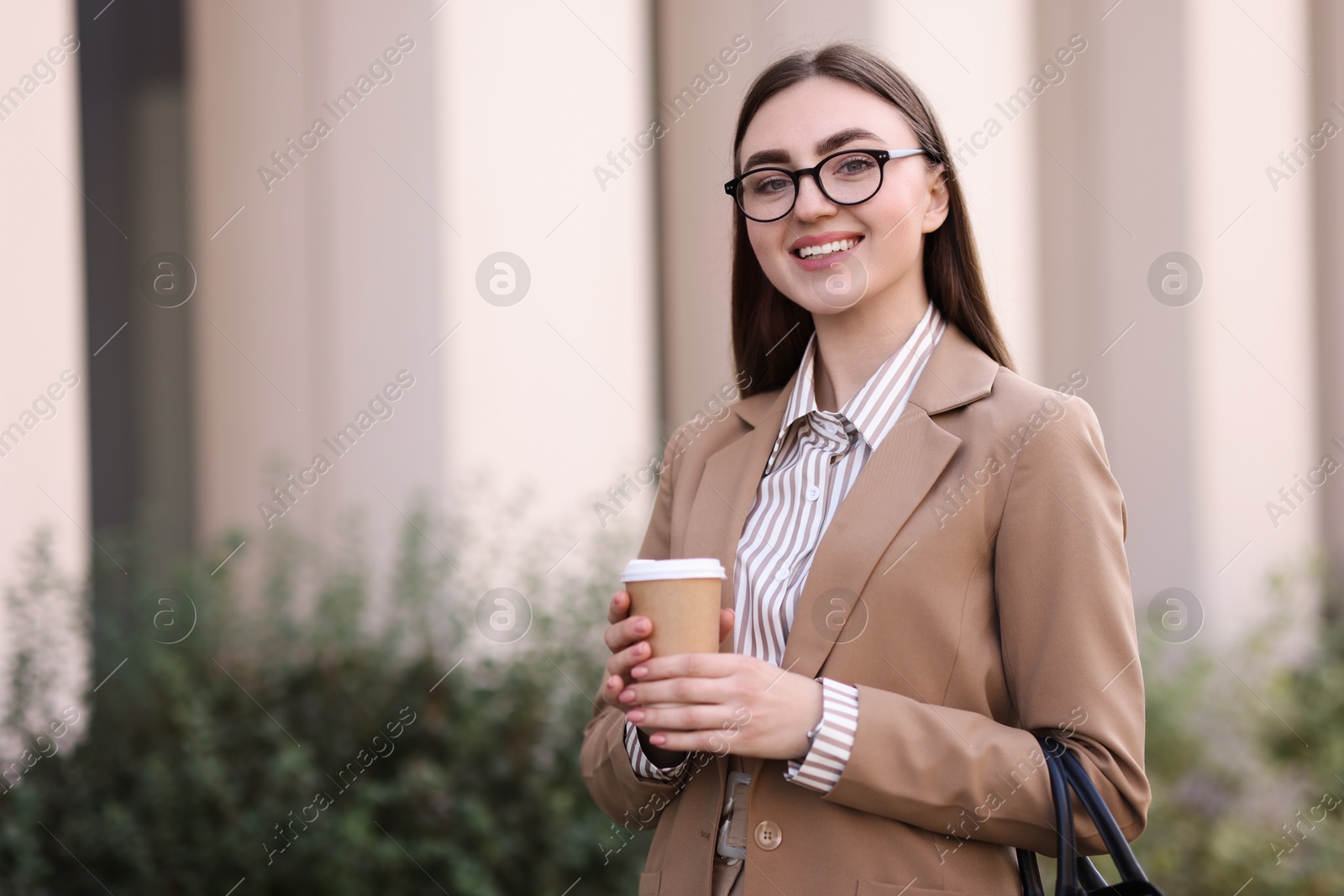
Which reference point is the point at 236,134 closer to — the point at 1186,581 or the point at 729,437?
the point at 729,437

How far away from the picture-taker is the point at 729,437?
1.94 m

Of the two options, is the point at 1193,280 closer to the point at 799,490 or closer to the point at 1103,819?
the point at 799,490

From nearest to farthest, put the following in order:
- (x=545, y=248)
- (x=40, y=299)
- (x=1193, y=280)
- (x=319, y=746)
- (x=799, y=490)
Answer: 1. (x=799, y=490)
2. (x=319, y=746)
3. (x=40, y=299)
4. (x=545, y=248)
5. (x=1193, y=280)

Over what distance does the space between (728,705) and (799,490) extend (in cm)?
43

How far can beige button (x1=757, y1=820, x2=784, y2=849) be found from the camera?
152 centimetres

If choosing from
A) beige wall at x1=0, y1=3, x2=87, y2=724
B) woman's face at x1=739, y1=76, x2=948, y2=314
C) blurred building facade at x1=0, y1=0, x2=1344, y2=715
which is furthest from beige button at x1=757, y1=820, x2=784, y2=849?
beige wall at x1=0, y1=3, x2=87, y2=724

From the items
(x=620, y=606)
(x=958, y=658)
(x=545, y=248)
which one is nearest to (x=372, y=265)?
(x=545, y=248)

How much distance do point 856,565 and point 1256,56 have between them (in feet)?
16.8

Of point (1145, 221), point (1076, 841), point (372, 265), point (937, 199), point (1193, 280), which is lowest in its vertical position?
point (1193, 280)

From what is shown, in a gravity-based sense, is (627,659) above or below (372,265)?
below

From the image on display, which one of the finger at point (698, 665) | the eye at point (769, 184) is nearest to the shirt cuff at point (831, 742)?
the finger at point (698, 665)

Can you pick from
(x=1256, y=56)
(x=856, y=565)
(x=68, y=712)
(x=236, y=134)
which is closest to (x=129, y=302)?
(x=236, y=134)

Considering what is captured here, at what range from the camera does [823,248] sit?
1685mm

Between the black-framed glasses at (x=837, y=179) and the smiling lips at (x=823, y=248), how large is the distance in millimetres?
53
